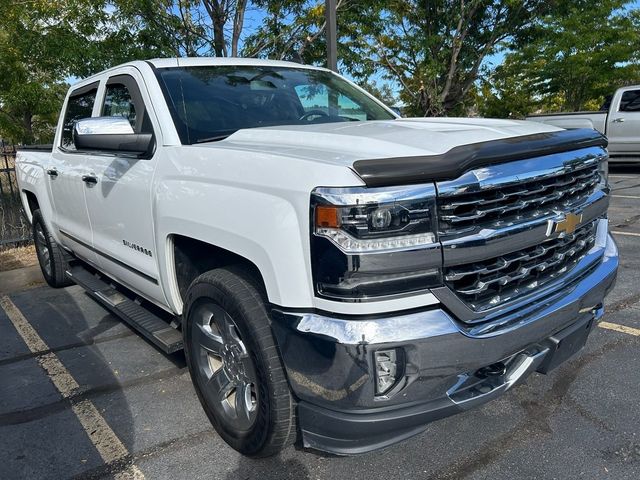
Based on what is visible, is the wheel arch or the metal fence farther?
the metal fence

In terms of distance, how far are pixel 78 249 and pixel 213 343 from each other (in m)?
2.35

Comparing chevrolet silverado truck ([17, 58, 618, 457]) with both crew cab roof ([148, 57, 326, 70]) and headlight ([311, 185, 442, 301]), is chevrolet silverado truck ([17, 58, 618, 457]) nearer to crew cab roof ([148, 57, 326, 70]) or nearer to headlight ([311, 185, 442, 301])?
headlight ([311, 185, 442, 301])

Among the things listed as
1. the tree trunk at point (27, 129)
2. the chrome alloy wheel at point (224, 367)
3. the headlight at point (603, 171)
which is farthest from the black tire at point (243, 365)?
the tree trunk at point (27, 129)

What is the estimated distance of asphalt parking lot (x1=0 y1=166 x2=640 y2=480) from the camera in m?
2.45

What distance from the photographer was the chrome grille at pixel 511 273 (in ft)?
6.58

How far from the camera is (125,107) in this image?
3.54 m

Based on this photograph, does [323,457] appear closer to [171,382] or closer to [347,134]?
[171,382]

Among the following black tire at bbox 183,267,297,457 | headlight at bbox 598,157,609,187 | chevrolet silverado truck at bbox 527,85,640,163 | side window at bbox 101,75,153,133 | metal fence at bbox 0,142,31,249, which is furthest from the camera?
chevrolet silverado truck at bbox 527,85,640,163

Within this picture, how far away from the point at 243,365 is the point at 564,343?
4.84ft

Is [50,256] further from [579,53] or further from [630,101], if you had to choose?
[579,53]

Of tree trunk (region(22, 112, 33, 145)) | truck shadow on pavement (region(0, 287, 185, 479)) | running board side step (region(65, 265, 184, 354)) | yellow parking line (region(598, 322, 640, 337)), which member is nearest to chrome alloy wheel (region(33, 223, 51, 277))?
truck shadow on pavement (region(0, 287, 185, 479))

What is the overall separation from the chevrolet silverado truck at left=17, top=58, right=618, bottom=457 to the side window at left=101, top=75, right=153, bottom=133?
37mm

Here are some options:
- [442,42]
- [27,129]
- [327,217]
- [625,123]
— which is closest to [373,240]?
[327,217]

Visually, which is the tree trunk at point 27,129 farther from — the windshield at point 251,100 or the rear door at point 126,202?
the windshield at point 251,100
